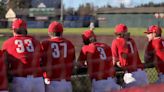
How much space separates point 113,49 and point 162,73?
1188 mm

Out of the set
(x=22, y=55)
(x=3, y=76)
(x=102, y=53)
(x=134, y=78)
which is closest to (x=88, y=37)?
(x=102, y=53)

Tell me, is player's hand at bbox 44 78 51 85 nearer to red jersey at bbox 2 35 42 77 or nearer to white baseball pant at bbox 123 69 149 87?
red jersey at bbox 2 35 42 77

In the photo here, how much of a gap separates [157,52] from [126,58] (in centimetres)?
80

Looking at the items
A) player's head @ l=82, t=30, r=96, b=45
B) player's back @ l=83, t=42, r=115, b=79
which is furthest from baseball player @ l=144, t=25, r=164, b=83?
player's head @ l=82, t=30, r=96, b=45

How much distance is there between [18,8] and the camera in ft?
322

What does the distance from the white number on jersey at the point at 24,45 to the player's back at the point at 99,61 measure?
42.9 inches

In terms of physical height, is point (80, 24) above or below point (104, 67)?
below

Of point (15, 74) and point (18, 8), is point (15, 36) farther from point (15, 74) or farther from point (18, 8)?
point (18, 8)

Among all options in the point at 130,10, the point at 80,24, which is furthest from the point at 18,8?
the point at 130,10

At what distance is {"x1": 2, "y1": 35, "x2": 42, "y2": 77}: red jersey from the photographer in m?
6.05

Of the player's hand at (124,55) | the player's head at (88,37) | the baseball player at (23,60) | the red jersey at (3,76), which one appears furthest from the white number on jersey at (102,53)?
the red jersey at (3,76)

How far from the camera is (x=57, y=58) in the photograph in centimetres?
652

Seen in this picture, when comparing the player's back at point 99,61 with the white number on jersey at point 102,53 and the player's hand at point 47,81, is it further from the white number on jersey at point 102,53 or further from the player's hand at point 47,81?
the player's hand at point 47,81

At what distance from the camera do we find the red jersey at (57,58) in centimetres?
646
